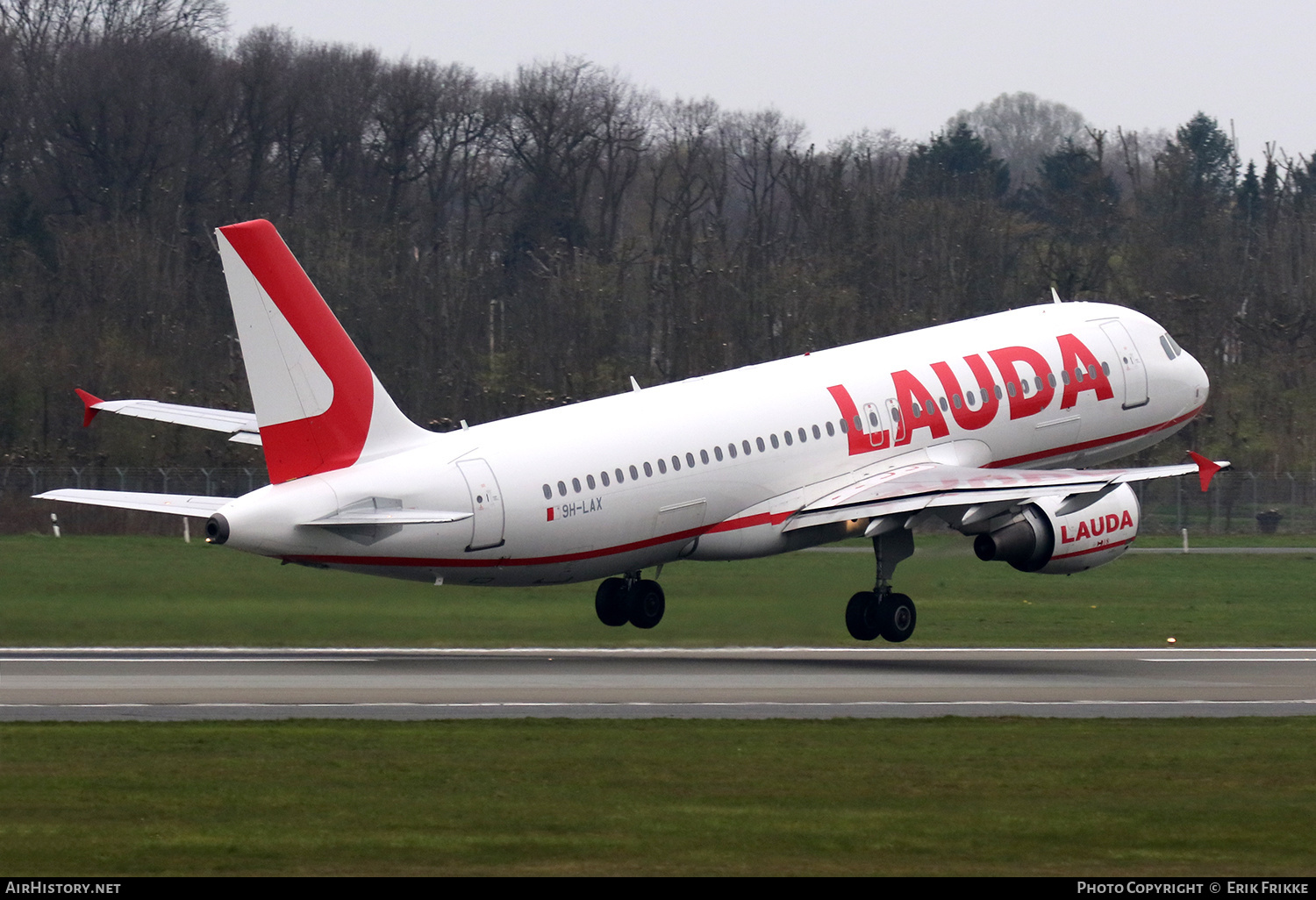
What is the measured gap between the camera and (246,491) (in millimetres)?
66250

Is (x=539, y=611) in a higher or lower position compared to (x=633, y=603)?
lower

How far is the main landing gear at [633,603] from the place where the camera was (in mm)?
37906

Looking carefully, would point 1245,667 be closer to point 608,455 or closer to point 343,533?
point 608,455

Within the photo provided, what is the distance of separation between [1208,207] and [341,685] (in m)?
88.1

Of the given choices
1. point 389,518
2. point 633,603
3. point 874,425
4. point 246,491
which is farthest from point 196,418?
point 246,491

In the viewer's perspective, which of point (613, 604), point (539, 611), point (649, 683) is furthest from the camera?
point (539, 611)

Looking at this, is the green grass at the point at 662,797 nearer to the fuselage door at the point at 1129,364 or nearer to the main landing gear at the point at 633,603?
the main landing gear at the point at 633,603

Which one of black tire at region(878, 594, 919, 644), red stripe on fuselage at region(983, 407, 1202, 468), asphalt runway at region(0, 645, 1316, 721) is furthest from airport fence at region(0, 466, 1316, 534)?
black tire at region(878, 594, 919, 644)

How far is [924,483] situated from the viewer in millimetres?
37875

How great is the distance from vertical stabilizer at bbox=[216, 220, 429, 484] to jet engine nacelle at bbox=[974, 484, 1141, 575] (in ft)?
37.2

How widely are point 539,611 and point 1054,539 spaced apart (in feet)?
32.9

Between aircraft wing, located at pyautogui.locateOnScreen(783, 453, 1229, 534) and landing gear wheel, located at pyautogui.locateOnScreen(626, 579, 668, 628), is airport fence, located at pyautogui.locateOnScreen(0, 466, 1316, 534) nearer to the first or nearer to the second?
landing gear wheel, located at pyautogui.locateOnScreen(626, 579, 668, 628)

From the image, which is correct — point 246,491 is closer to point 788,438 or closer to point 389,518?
point 788,438

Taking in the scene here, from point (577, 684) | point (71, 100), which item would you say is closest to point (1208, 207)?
point (71, 100)
